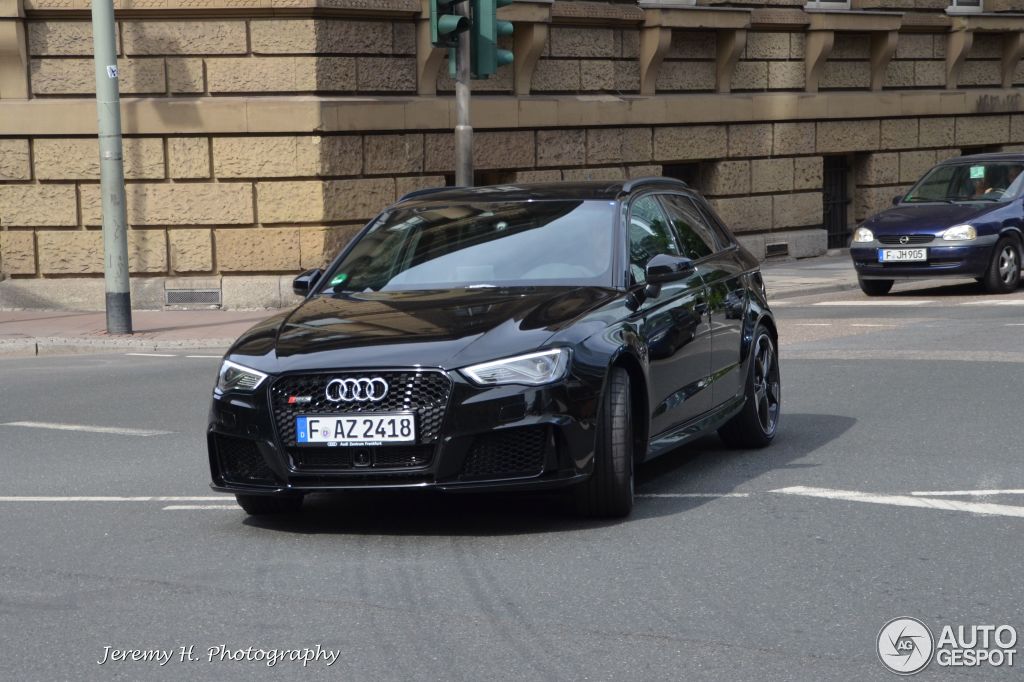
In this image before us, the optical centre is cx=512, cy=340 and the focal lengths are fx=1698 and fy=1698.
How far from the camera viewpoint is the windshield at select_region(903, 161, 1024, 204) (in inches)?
803

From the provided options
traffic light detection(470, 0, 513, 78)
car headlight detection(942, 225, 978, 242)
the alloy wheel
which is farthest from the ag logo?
car headlight detection(942, 225, 978, 242)

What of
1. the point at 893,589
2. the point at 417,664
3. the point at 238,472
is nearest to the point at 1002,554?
the point at 893,589

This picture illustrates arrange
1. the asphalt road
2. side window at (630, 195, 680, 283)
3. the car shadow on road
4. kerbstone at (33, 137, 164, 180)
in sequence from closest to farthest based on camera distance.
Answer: the asphalt road < the car shadow on road < side window at (630, 195, 680, 283) < kerbstone at (33, 137, 164, 180)

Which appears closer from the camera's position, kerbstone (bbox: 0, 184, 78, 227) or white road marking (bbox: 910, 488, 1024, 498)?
white road marking (bbox: 910, 488, 1024, 498)

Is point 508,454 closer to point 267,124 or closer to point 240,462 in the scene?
point 240,462

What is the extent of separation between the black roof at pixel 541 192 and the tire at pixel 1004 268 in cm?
1192

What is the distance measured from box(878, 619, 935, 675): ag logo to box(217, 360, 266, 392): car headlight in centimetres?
271

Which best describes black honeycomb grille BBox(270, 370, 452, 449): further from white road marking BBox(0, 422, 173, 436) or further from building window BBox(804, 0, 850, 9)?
building window BBox(804, 0, 850, 9)

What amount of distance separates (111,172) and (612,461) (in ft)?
35.3

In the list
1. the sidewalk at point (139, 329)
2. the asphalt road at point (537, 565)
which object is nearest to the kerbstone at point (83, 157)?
the sidewalk at point (139, 329)

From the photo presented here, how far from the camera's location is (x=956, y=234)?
765 inches

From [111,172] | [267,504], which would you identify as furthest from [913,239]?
[267,504]

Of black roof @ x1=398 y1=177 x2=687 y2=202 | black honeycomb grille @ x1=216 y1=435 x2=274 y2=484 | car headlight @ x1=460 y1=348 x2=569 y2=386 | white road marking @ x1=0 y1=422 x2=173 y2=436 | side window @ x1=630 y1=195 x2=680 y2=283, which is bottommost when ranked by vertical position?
white road marking @ x1=0 y1=422 x2=173 y2=436

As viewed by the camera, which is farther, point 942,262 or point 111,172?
point 942,262
